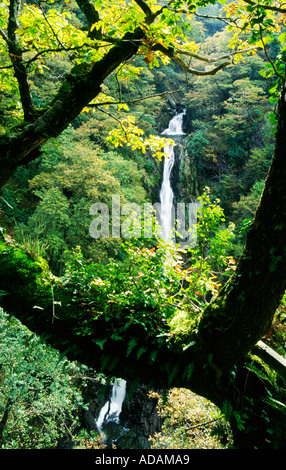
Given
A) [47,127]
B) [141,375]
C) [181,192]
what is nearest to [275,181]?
[141,375]

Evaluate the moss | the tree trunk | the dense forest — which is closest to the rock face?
the dense forest

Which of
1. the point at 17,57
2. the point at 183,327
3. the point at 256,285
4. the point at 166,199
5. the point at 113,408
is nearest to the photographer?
the point at 256,285

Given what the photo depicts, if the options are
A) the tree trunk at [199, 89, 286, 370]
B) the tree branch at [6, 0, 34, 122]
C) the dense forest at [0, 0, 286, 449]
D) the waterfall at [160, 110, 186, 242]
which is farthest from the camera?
the waterfall at [160, 110, 186, 242]

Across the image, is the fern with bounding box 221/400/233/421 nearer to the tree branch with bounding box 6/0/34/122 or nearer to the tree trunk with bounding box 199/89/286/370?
the tree trunk with bounding box 199/89/286/370

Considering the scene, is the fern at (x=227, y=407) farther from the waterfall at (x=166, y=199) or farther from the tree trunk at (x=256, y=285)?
the waterfall at (x=166, y=199)

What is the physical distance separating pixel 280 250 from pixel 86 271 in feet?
6.84

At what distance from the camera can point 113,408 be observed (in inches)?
464

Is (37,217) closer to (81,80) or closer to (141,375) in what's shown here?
(81,80)

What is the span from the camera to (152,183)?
17.2 meters

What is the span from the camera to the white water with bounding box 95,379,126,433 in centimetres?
1121

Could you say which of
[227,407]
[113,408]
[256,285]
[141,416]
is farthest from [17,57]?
[113,408]

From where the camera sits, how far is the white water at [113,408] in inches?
441

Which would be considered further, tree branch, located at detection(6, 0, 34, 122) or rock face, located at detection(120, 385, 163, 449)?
rock face, located at detection(120, 385, 163, 449)

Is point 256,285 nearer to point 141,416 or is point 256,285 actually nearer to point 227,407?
point 227,407
